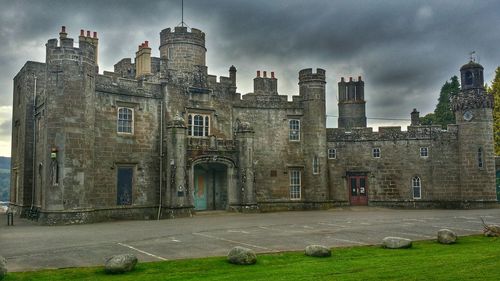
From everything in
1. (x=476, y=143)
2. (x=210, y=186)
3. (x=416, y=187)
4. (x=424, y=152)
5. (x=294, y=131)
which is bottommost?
(x=416, y=187)

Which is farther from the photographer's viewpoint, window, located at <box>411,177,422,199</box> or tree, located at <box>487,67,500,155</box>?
tree, located at <box>487,67,500,155</box>

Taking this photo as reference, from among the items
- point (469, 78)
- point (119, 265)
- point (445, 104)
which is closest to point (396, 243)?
point (119, 265)

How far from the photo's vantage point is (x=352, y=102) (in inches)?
1672

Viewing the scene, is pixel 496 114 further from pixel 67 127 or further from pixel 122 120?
pixel 67 127

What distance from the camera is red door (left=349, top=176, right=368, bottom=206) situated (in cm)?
3609

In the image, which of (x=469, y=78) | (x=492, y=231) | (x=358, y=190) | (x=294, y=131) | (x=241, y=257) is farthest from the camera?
(x=358, y=190)

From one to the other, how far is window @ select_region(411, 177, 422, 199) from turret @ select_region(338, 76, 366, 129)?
854 centimetres

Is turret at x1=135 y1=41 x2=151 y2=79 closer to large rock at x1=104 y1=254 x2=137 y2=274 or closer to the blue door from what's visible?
the blue door

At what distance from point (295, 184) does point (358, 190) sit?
17.4 ft

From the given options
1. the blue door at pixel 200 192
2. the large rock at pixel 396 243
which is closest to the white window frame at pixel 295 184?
the blue door at pixel 200 192

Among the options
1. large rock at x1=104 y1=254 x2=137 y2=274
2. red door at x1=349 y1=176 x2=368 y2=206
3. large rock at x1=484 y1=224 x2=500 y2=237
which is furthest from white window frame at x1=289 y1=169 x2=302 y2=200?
large rock at x1=104 y1=254 x2=137 y2=274

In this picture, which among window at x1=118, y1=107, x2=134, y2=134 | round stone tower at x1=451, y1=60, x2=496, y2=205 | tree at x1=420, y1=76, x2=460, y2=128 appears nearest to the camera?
window at x1=118, y1=107, x2=134, y2=134

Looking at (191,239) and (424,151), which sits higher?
(424,151)

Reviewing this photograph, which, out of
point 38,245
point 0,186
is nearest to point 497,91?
point 38,245
